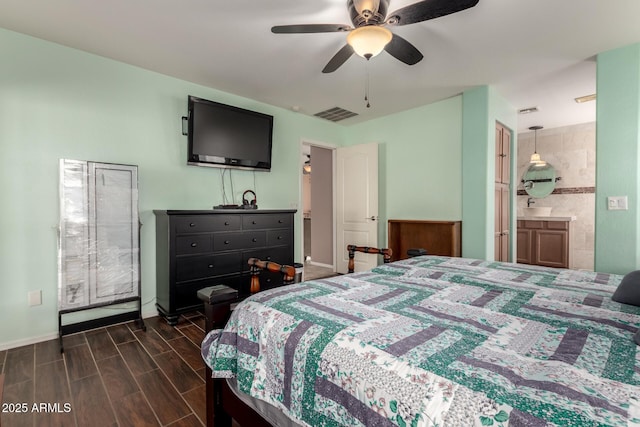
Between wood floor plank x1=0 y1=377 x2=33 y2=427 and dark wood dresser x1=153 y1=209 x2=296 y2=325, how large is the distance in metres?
1.08

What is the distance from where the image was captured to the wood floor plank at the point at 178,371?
1933mm

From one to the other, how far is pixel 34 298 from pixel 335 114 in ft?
13.3

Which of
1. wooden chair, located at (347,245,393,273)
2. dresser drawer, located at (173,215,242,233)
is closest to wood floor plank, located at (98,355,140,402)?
dresser drawer, located at (173,215,242,233)

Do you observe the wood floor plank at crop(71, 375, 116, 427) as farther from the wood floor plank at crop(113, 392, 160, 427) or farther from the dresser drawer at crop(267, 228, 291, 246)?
the dresser drawer at crop(267, 228, 291, 246)

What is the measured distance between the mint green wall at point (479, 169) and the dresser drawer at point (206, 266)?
2.77 meters

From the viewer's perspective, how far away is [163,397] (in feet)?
5.92

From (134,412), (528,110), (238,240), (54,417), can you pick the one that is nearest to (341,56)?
(238,240)

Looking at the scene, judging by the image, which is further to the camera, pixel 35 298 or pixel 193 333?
pixel 193 333

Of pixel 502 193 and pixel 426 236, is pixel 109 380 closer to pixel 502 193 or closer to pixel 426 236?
pixel 426 236

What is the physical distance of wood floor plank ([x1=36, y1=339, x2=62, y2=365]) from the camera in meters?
2.27

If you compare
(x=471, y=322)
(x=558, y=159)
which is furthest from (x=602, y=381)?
(x=558, y=159)

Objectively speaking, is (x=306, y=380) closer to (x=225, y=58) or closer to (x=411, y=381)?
(x=411, y=381)

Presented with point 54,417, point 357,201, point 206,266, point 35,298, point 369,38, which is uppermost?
point 369,38

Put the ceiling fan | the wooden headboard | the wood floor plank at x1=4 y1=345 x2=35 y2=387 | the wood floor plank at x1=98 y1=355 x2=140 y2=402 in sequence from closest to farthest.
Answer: the ceiling fan, the wood floor plank at x1=98 y1=355 x2=140 y2=402, the wood floor plank at x1=4 y1=345 x2=35 y2=387, the wooden headboard
